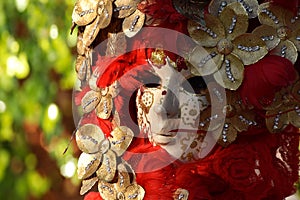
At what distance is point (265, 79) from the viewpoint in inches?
42.7

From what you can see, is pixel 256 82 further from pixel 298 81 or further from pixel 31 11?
pixel 31 11

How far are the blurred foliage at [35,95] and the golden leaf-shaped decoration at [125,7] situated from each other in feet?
2.64

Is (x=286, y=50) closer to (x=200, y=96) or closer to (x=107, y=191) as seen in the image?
(x=200, y=96)

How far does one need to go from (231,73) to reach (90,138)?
24 cm

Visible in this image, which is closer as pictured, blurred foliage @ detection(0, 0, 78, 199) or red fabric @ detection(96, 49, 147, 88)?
red fabric @ detection(96, 49, 147, 88)

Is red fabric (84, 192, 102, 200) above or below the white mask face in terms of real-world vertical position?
below

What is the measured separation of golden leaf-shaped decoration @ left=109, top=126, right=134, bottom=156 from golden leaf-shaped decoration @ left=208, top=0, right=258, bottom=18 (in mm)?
216

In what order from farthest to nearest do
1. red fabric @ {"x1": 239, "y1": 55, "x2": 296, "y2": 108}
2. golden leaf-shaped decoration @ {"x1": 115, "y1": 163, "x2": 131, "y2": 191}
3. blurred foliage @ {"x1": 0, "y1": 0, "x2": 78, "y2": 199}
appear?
blurred foliage @ {"x1": 0, "y1": 0, "x2": 78, "y2": 199} < golden leaf-shaped decoration @ {"x1": 115, "y1": 163, "x2": 131, "y2": 191} < red fabric @ {"x1": 239, "y1": 55, "x2": 296, "y2": 108}

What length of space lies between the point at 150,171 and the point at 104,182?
0.09 meters

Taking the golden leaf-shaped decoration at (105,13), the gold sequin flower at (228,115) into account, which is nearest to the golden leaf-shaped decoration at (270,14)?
the gold sequin flower at (228,115)

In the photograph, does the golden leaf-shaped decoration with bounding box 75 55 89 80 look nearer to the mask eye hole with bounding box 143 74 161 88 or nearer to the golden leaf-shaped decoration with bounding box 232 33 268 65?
the mask eye hole with bounding box 143 74 161 88

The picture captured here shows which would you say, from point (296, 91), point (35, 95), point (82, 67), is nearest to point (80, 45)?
point (82, 67)

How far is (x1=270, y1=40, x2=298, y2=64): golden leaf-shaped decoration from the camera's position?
109 centimetres

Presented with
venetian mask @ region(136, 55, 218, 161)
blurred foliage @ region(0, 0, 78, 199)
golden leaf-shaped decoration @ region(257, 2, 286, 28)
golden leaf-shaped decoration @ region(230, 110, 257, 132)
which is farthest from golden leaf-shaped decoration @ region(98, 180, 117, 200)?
blurred foliage @ region(0, 0, 78, 199)
